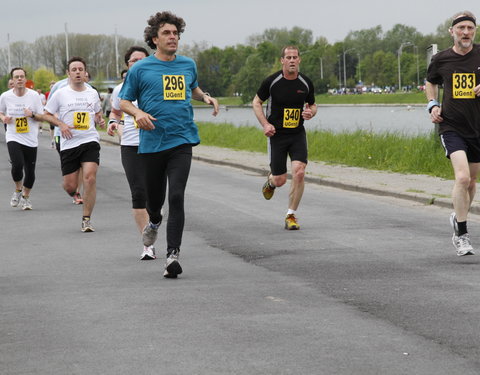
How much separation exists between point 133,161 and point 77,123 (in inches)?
100

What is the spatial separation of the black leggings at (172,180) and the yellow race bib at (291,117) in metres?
3.28

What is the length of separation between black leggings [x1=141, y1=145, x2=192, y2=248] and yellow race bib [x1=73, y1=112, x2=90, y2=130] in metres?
3.61

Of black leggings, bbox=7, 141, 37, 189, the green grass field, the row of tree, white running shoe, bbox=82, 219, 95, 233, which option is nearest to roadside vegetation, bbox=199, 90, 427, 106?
the green grass field

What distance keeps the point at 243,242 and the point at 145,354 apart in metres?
4.65

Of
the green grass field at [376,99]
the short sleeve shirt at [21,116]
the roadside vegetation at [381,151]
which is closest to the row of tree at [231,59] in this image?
the green grass field at [376,99]

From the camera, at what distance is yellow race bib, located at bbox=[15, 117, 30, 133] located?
45.7 ft

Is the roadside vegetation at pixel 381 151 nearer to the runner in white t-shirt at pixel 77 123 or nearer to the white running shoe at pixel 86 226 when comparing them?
the runner in white t-shirt at pixel 77 123

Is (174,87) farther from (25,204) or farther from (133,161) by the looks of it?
(25,204)

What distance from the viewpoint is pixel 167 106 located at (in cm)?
781

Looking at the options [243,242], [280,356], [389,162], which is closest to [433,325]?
[280,356]

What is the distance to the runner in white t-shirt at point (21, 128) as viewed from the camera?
13914mm

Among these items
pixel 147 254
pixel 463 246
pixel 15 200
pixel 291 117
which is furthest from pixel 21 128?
pixel 463 246

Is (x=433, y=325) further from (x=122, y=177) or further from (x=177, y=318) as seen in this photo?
(x=122, y=177)

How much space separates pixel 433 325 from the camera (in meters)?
Answer: 5.76
